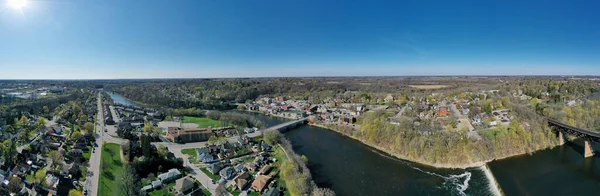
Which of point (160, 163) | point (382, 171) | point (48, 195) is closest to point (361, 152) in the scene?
point (382, 171)

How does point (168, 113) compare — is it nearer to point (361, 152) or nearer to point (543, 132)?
point (361, 152)

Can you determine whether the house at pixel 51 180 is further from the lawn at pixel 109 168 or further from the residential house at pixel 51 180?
the lawn at pixel 109 168

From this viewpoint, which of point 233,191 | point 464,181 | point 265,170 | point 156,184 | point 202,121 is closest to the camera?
point 233,191

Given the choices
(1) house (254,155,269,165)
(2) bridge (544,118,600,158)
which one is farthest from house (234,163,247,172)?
(2) bridge (544,118,600,158)

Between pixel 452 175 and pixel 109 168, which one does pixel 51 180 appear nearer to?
pixel 109 168

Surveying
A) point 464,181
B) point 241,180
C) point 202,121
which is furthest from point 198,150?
point 464,181

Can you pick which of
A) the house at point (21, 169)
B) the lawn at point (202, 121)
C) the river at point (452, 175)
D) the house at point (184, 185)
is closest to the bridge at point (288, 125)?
the lawn at point (202, 121)
